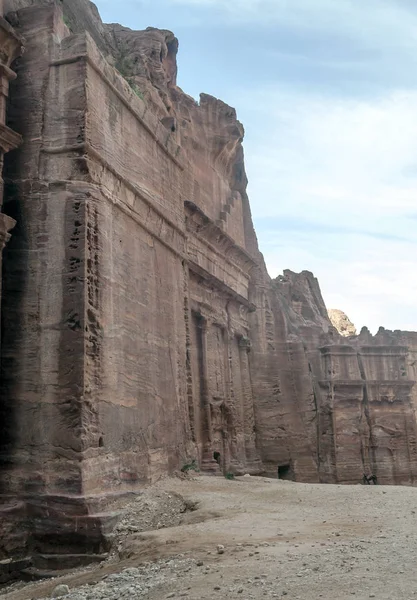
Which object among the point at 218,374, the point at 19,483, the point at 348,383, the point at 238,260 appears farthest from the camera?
the point at 348,383

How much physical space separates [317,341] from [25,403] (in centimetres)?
1592

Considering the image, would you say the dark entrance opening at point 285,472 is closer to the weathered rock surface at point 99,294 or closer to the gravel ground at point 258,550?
the weathered rock surface at point 99,294

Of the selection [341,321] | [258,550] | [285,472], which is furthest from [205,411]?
[341,321]

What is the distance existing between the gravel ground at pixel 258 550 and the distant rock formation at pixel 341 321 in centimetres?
2827

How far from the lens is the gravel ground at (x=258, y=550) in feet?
14.9

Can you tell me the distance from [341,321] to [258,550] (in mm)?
33116

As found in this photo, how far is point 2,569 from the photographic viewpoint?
7047 mm

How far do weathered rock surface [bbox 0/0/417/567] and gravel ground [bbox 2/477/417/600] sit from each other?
845 mm

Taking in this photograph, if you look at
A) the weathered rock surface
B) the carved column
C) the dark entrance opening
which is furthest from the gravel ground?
the dark entrance opening

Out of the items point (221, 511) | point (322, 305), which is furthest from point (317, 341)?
point (221, 511)

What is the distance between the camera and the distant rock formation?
123ft

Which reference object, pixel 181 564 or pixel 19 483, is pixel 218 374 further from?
pixel 181 564

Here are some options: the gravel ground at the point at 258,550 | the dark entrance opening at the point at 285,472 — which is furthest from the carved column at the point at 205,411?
the dark entrance opening at the point at 285,472

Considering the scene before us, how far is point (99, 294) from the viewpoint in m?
8.48
